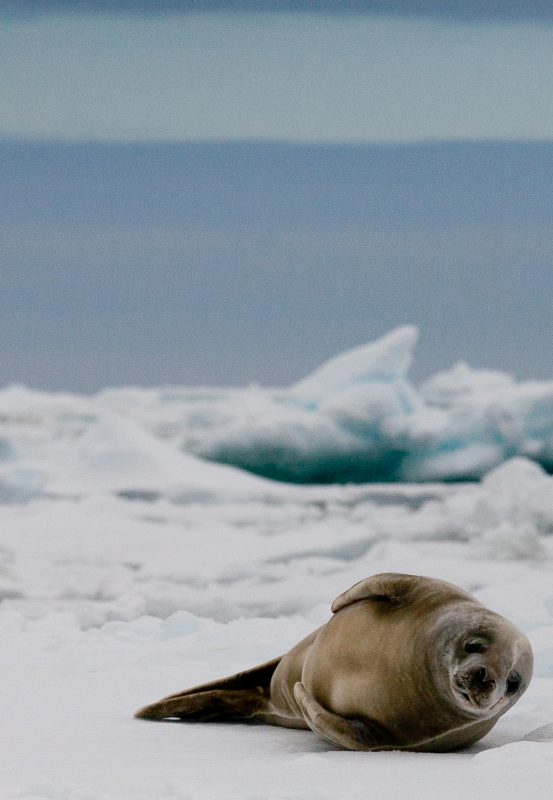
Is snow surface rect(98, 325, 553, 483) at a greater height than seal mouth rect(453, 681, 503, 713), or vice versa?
snow surface rect(98, 325, 553, 483)

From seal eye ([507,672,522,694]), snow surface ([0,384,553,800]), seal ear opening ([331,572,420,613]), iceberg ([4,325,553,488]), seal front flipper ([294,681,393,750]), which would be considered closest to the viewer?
snow surface ([0,384,553,800])

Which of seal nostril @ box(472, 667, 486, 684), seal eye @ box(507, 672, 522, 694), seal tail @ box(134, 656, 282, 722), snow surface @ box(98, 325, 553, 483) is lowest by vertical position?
seal eye @ box(507, 672, 522, 694)

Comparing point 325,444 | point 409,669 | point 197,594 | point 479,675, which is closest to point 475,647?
point 479,675

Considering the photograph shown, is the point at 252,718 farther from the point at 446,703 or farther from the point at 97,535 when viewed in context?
the point at 97,535

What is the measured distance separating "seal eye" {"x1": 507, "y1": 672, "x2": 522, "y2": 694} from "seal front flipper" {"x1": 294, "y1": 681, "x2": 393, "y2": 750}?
335mm

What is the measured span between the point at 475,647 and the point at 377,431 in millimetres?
10316

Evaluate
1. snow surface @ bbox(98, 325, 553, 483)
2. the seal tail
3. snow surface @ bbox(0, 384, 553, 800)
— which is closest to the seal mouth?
snow surface @ bbox(0, 384, 553, 800)

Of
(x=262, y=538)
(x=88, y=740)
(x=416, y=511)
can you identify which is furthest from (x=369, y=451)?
(x=88, y=740)

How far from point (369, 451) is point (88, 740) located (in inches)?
402

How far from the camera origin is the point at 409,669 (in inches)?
108

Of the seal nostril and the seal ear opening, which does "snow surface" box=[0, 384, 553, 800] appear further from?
the seal ear opening

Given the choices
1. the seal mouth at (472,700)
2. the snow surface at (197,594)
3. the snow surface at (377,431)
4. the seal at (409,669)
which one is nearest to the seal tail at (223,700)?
the snow surface at (197,594)

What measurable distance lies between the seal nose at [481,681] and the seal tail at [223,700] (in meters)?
0.87

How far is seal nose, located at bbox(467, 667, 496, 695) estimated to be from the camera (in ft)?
8.60
